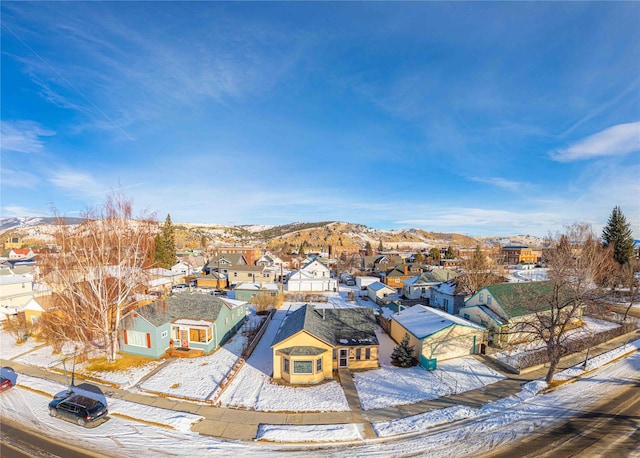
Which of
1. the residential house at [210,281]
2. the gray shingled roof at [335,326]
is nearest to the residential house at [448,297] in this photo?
the gray shingled roof at [335,326]

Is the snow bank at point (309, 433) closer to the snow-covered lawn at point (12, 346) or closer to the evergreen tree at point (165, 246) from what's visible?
the snow-covered lawn at point (12, 346)

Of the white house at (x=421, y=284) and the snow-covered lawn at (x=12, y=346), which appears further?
the white house at (x=421, y=284)

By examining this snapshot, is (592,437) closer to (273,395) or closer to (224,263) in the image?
(273,395)

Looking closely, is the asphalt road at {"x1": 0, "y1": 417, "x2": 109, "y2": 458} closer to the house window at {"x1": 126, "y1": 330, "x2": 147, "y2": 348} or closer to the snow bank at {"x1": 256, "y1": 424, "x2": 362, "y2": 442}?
A: the snow bank at {"x1": 256, "y1": 424, "x2": 362, "y2": 442}

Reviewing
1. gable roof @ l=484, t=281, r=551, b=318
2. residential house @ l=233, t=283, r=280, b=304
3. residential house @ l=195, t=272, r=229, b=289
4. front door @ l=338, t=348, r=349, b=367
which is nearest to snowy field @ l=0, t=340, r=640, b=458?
front door @ l=338, t=348, r=349, b=367

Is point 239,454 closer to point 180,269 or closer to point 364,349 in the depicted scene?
point 364,349

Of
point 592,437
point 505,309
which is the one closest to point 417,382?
point 592,437
